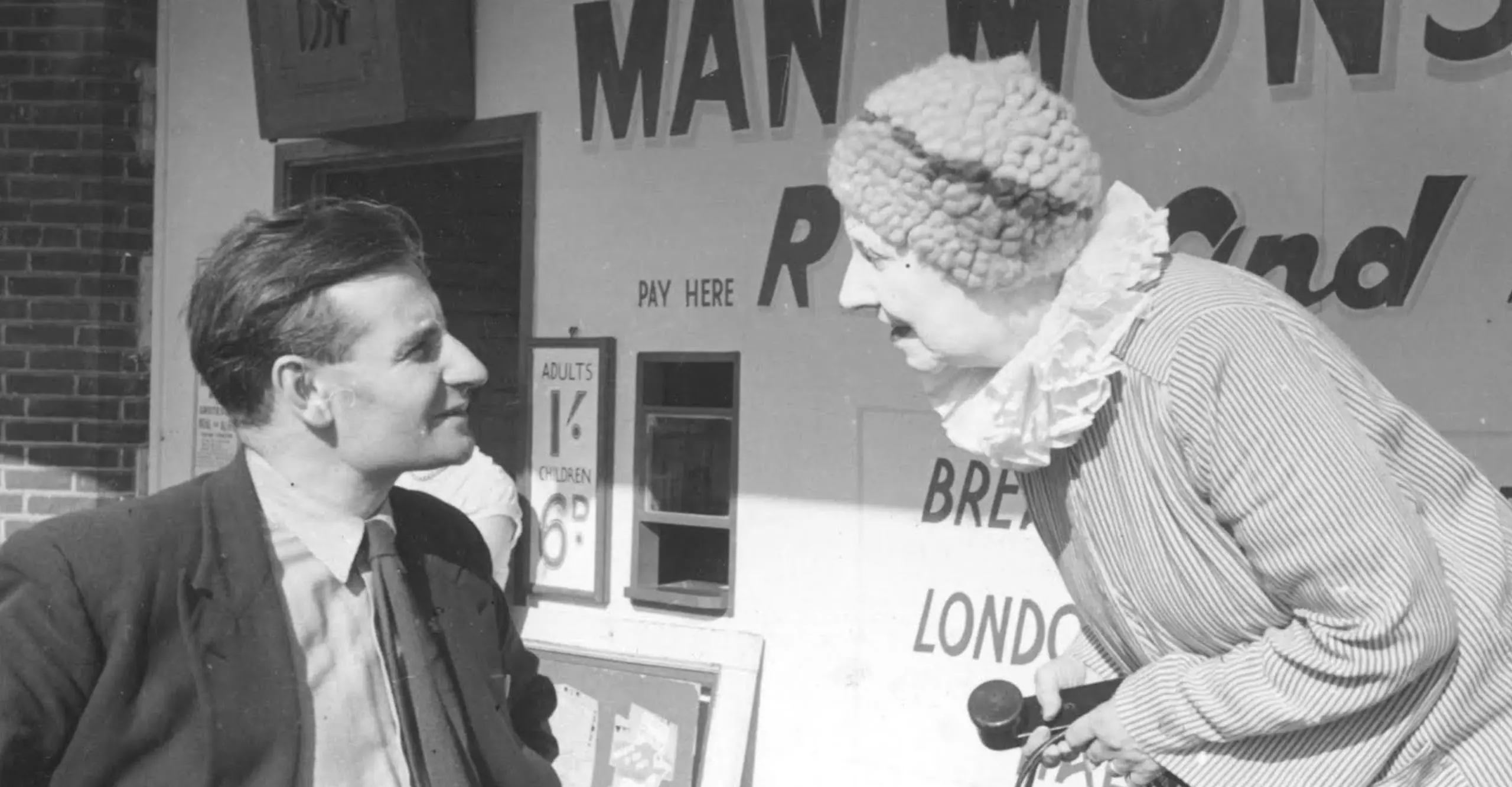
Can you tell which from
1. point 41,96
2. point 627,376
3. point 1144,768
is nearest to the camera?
point 1144,768

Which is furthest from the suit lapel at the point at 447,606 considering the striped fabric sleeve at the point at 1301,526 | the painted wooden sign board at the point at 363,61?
the painted wooden sign board at the point at 363,61

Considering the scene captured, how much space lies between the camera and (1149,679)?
221 centimetres

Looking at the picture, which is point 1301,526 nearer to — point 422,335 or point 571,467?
point 422,335

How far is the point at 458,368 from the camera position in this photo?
8.23 feet

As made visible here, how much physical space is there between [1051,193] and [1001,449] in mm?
344

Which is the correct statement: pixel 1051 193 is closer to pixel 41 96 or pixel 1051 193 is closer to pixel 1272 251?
pixel 1272 251

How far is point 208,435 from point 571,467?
1.97 metres

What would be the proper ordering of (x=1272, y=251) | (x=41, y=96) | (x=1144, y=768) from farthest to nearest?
(x=41, y=96)
(x=1272, y=251)
(x=1144, y=768)

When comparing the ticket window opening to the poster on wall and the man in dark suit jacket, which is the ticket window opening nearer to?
the poster on wall

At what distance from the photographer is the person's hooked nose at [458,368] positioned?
2.50 m

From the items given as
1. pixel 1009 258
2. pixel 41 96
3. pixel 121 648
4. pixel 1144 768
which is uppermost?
pixel 41 96

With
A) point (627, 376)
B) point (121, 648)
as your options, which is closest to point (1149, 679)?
point (121, 648)

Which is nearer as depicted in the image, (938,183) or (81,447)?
(938,183)

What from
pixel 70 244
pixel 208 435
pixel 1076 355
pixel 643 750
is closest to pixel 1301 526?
pixel 1076 355
